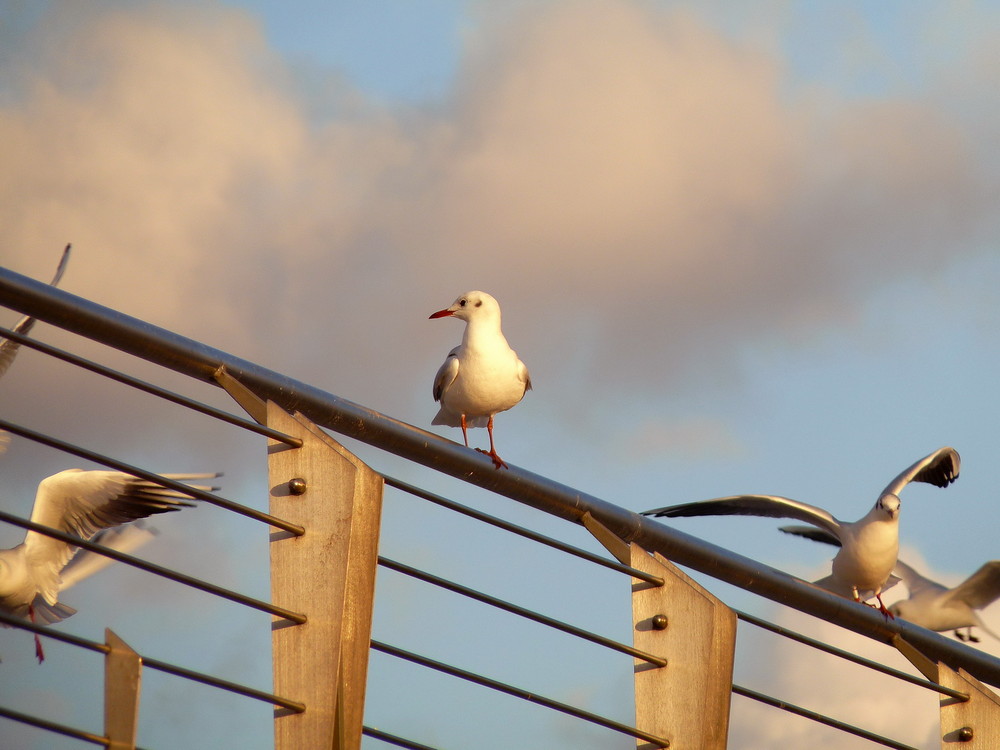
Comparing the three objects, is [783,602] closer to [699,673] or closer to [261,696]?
[699,673]

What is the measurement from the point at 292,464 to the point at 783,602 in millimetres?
1354

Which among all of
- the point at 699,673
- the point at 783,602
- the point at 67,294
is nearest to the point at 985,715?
the point at 783,602

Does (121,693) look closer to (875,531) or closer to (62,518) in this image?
(62,518)

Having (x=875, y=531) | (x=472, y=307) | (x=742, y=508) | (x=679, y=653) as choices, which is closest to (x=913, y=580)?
(x=875, y=531)

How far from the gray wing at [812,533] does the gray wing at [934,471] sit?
2.12 feet

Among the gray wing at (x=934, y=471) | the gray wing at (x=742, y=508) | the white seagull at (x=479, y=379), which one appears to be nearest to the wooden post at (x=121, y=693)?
the white seagull at (x=479, y=379)

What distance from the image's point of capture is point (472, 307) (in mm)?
5750

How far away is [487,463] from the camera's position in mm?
2617

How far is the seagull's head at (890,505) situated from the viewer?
681 centimetres

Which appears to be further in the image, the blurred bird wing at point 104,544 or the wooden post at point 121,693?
the blurred bird wing at point 104,544

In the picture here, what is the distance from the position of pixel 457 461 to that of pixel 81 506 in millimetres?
3732

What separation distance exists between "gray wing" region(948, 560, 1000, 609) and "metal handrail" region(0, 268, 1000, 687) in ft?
15.7

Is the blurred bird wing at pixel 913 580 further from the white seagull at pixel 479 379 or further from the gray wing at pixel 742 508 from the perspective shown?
the white seagull at pixel 479 379

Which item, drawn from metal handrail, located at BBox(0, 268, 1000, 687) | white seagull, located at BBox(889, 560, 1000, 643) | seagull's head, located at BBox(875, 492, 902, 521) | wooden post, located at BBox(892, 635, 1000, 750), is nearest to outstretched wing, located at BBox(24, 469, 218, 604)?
metal handrail, located at BBox(0, 268, 1000, 687)
